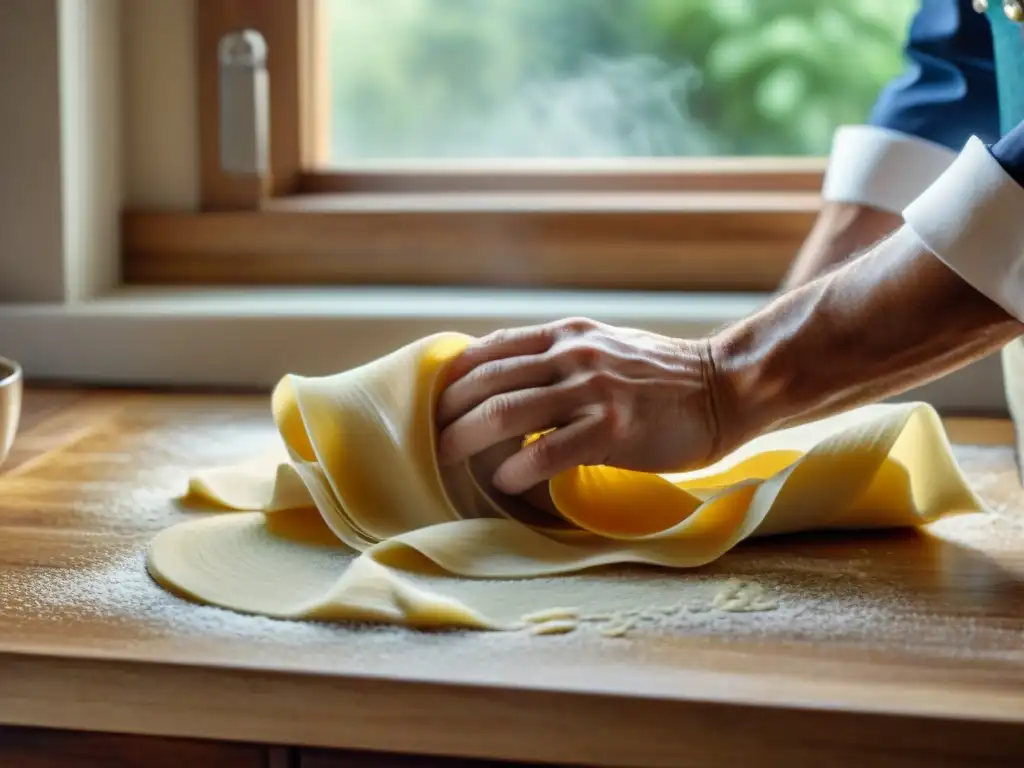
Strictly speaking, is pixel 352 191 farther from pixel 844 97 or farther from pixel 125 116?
pixel 844 97

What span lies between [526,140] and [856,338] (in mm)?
756

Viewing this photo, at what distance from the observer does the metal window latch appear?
4.21ft

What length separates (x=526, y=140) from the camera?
4.54ft

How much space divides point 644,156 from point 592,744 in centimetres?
95

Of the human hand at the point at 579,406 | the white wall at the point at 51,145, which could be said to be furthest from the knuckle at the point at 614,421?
the white wall at the point at 51,145

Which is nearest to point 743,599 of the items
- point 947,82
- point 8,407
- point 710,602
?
point 710,602

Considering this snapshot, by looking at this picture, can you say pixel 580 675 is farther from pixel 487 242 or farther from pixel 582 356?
pixel 487 242

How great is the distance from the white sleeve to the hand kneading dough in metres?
0.11

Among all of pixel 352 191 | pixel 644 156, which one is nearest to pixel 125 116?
pixel 352 191

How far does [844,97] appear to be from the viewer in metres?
1.33

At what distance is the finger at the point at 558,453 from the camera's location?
2.33ft

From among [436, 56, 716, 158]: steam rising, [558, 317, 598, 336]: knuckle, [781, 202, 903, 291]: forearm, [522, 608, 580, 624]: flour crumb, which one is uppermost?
[436, 56, 716, 158]: steam rising

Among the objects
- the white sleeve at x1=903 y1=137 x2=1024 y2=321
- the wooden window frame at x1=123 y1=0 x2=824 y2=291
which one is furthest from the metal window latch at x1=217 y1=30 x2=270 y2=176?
the white sleeve at x1=903 y1=137 x2=1024 y2=321

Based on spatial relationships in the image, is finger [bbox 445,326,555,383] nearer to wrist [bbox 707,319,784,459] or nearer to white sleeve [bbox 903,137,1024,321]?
wrist [bbox 707,319,784,459]
